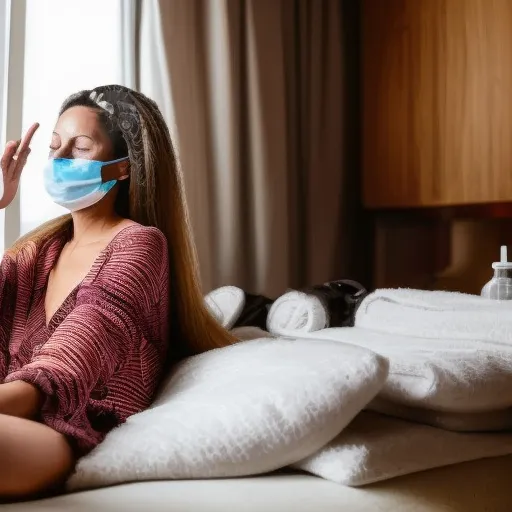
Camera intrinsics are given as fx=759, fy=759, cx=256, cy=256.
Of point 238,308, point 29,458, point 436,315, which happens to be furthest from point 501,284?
point 29,458

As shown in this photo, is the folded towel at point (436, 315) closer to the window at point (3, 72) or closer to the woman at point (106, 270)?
the woman at point (106, 270)

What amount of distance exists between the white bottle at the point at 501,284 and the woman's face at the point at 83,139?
93 centimetres


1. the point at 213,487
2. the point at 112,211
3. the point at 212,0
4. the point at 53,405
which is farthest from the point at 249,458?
the point at 212,0

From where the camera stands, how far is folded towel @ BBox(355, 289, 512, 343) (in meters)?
1.37

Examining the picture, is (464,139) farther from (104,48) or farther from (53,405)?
(53,405)

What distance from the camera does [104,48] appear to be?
2.19m

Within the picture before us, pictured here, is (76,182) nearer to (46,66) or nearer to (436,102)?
(46,66)

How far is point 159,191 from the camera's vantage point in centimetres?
130

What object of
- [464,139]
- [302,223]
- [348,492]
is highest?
[464,139]

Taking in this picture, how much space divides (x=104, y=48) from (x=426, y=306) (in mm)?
1238

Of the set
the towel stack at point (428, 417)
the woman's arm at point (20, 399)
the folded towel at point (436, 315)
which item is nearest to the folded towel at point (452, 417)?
the towel stack at point (428, 417)

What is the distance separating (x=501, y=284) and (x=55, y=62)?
4.33 feet

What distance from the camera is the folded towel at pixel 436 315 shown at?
1.37 m

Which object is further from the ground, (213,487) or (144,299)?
(144,299)
